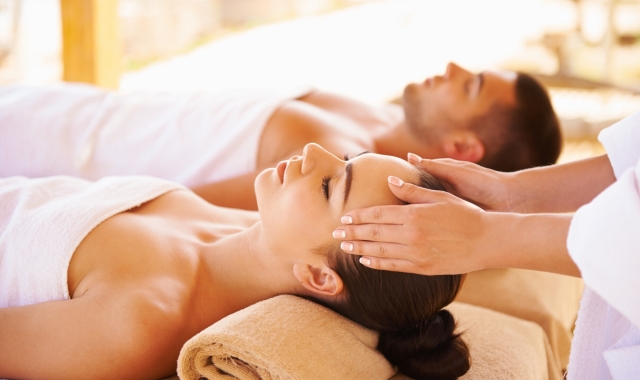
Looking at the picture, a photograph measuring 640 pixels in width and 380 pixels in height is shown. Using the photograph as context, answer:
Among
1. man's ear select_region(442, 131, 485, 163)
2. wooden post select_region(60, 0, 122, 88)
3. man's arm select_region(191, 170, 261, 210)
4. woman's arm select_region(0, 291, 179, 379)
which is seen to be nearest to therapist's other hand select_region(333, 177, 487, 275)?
woman's arm select_region(0, 291, 179, 379)

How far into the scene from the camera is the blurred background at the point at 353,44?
5.49 metres

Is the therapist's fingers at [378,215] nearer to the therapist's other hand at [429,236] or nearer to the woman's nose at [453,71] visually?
the therapist's other hand at [429,236]

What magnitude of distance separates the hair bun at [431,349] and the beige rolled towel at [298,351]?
50 mm

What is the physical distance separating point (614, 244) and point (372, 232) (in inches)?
17.1

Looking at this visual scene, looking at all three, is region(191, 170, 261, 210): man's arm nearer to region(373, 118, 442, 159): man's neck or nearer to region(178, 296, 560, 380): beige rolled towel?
region(373, 118, 442, 159): man's neck

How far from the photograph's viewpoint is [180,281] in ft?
4.92

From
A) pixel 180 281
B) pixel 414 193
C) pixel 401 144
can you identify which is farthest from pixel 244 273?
pixel 401 144

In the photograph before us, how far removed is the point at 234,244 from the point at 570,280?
138 cm

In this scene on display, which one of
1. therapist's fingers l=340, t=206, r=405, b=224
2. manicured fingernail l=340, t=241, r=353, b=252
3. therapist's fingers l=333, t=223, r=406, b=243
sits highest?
therapist's fingers l=340, t=206, r=405, b=224

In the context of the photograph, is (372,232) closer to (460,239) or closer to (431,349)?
(460,239)

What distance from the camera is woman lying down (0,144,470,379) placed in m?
1.31

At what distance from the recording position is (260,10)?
7.58m

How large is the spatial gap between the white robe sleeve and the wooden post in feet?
10.3

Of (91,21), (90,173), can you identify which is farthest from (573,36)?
(90,173)
